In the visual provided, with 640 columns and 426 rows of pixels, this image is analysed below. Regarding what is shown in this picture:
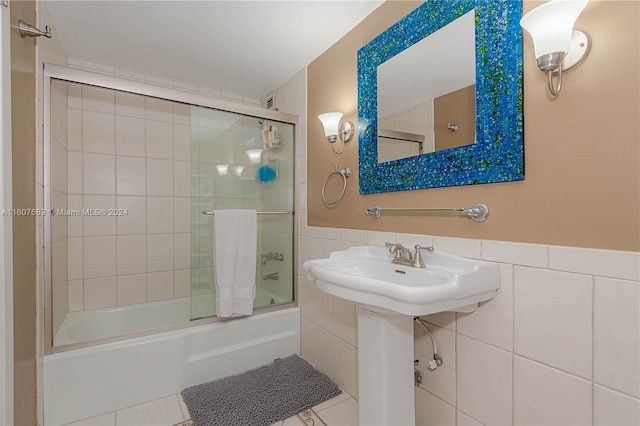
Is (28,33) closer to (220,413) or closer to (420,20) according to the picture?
(420,20)

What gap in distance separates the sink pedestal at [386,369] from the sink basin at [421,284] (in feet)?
0.43

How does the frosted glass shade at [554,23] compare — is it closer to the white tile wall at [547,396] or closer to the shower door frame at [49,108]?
the white tile wall at [547,396]

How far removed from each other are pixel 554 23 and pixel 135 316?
2.85 metres

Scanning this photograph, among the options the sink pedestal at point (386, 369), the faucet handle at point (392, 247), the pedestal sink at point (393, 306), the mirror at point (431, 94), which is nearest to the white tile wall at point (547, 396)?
the pedestal sink at point (393, 306)

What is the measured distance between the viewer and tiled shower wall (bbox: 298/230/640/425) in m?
0.77

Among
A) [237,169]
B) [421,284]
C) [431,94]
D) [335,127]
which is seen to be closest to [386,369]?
[421,284]

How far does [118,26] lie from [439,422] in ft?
8.61

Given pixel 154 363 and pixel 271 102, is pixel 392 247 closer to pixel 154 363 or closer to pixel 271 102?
pixel 154 363

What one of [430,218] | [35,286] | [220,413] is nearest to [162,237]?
[35,286]

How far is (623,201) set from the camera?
76 centimetres

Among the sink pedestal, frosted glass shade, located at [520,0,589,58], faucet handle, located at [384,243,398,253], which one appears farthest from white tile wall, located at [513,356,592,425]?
frosted glass shade, located at [520,0,589,58]

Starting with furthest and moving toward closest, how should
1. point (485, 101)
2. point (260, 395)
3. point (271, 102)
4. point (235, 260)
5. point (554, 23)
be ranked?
1. point (271, 102)
2. point (235, 260)
3. point (260, 395)
4. point (485, 101)
5. point (554, 23)

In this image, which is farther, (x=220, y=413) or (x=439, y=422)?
(x=220, y=413)

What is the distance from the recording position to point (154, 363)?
66.0 inches
